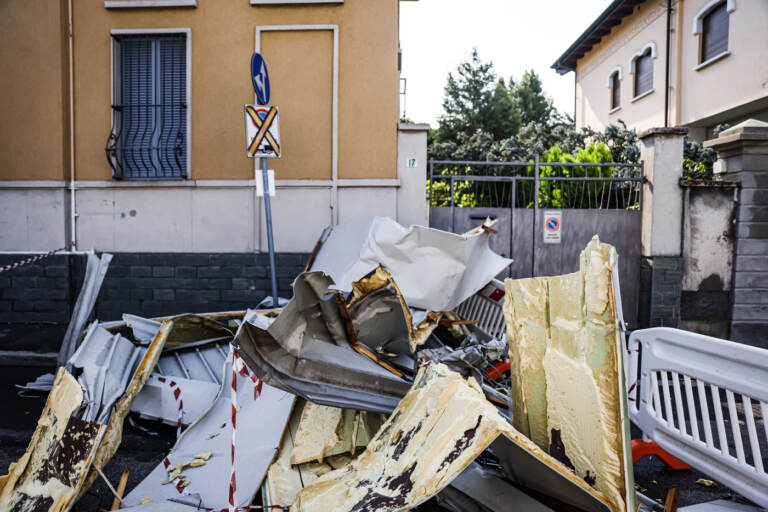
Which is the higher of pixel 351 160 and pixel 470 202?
pixel 351 160

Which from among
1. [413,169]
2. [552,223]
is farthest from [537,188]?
[413,169]

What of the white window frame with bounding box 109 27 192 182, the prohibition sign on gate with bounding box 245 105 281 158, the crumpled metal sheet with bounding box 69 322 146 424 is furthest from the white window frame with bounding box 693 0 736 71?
the crumpled metal sheet with bounding box 69 322 146 424

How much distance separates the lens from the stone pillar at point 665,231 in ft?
21.5

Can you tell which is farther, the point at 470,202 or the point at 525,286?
the point at 470,202

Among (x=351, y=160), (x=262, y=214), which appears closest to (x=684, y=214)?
(x=351, y=160)

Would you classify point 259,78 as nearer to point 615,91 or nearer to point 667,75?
point 667,75

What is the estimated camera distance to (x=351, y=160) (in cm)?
706

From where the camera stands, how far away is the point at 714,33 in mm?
13039

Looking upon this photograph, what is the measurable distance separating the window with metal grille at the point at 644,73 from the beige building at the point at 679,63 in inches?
1.2

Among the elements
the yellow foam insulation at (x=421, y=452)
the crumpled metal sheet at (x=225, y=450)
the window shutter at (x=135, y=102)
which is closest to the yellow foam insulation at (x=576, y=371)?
the yellow foam insulation at (x=421, y=452)

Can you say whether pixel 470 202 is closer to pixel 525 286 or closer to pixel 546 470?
pixel 525 286

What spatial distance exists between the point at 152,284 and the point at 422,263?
14.5 ft

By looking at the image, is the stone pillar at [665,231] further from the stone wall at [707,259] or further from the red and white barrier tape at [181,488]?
the red and white barrier tape at [181,488]

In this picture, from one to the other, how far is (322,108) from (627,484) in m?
6.10
